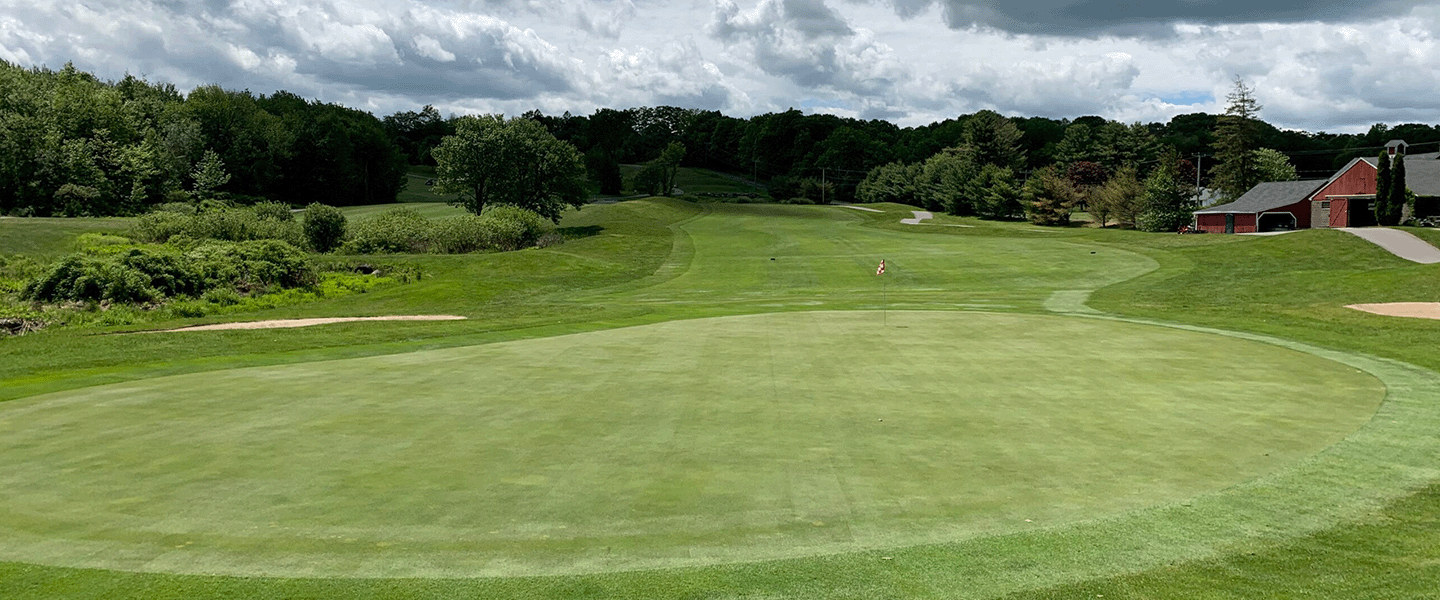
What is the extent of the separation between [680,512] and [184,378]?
12.7 meters

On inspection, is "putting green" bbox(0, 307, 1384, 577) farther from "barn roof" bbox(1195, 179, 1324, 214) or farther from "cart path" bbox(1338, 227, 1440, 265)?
"barn roof" bbox(1195, 179, 1324, 214)

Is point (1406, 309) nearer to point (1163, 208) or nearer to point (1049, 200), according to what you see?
point (1163, 208)

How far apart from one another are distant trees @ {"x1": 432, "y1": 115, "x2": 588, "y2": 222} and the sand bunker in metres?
56.8

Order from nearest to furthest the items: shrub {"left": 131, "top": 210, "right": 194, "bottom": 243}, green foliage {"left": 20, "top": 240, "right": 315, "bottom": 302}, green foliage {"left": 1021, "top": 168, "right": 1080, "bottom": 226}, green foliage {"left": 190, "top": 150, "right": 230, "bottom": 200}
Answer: green foliage {"left": 20, "top": 240, "right": 315, "bottom": 302}
shrub {"left": 131, "top": 210, "right": 194, "bottom": 243}
green foliage {"left": 190, "top": 150, "right": 230, "bottom": 200}
green foliage {"left": 1021, "top": 168, "right": 1080, "bottom": 226}

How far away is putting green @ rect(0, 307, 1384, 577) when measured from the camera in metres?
8.15

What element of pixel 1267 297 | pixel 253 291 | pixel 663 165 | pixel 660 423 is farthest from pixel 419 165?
pixel 660 423

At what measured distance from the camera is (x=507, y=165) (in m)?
71.4

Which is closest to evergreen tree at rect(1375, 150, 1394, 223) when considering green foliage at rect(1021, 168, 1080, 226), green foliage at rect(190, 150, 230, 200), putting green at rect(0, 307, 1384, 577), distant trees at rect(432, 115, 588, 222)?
green foliage at rect(1021, 168, 1080, 226)

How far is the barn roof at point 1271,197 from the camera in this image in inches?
3014

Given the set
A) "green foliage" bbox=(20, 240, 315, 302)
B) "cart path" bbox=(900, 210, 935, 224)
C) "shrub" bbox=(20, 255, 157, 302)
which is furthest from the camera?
"cart path" bbox=(900, 210, 935, 224)

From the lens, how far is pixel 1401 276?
115 ft

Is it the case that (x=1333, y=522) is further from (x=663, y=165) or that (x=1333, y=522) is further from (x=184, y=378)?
(x=663, y=165)

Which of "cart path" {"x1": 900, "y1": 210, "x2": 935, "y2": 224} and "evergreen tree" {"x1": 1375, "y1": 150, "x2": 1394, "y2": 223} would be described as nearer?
"evergreen tree" {"x1": 1375, "y1": 150, "x2": 1394, "y2": 223}

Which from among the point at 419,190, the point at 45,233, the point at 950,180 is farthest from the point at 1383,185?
the point at 419,190
